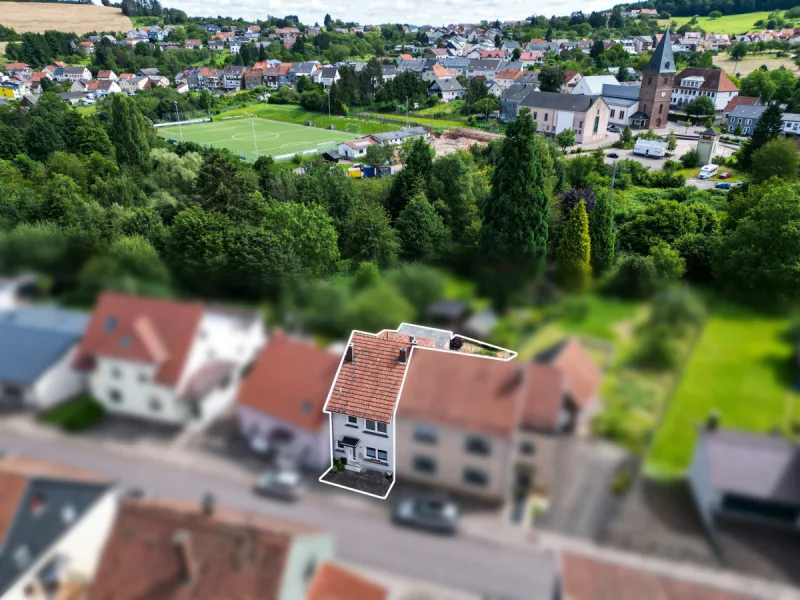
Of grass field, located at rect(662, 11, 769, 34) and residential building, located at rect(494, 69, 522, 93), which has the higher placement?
grass field, located at rect(662, 11, 769, 34)

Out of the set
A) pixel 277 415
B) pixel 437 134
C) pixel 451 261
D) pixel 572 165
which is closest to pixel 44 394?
pixel 277 415

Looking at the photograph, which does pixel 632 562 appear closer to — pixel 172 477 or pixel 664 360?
pixel 664 360

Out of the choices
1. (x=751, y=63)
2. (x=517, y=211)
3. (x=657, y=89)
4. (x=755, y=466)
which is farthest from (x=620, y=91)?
(x=755, y=466)

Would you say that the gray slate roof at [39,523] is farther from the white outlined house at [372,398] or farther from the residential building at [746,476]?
the residential building at [746,476]

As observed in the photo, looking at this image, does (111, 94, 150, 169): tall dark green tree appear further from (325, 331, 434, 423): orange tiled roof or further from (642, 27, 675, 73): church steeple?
(642, 27, 675, 73): church steeple

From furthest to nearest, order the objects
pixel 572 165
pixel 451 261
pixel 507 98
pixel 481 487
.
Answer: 1. pixel 507 98
2. pixel 572 165
3. pixel 451 261
4. pixel 481 487

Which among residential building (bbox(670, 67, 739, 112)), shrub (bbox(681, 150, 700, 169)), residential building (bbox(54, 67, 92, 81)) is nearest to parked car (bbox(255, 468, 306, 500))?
shrub (bbox(681, 150, 700, 169))
